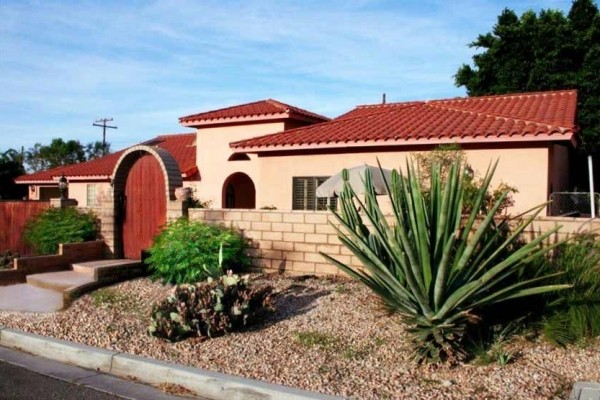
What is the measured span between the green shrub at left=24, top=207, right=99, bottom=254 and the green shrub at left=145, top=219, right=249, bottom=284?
301cm

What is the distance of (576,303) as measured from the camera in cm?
630

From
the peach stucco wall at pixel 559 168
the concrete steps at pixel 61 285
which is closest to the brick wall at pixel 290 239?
the concrete steps at pixel 61 285

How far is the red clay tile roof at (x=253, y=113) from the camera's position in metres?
19.8

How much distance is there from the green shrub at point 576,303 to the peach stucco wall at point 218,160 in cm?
1482

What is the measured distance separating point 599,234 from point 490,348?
2.29 metres

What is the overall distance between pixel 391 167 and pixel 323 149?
1.96 m

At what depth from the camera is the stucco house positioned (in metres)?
12.4

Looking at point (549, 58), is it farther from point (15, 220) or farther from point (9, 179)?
point (9, 179)

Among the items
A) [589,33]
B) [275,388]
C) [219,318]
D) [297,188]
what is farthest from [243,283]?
[589,33]

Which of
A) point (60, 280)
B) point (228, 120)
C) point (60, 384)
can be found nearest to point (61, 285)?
point (60, 280)

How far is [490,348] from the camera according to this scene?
A: 6070 mm

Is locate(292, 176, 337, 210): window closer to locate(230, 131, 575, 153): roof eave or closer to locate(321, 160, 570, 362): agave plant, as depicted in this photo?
locate(230, 131, 575, 153): roof eave

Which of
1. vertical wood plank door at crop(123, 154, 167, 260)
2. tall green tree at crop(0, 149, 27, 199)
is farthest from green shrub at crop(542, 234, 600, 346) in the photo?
tall green tree at crop(0, 149, 27, 199)

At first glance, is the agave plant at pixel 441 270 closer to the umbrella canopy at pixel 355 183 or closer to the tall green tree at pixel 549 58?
the umbrella canopy at pixel 355 183
